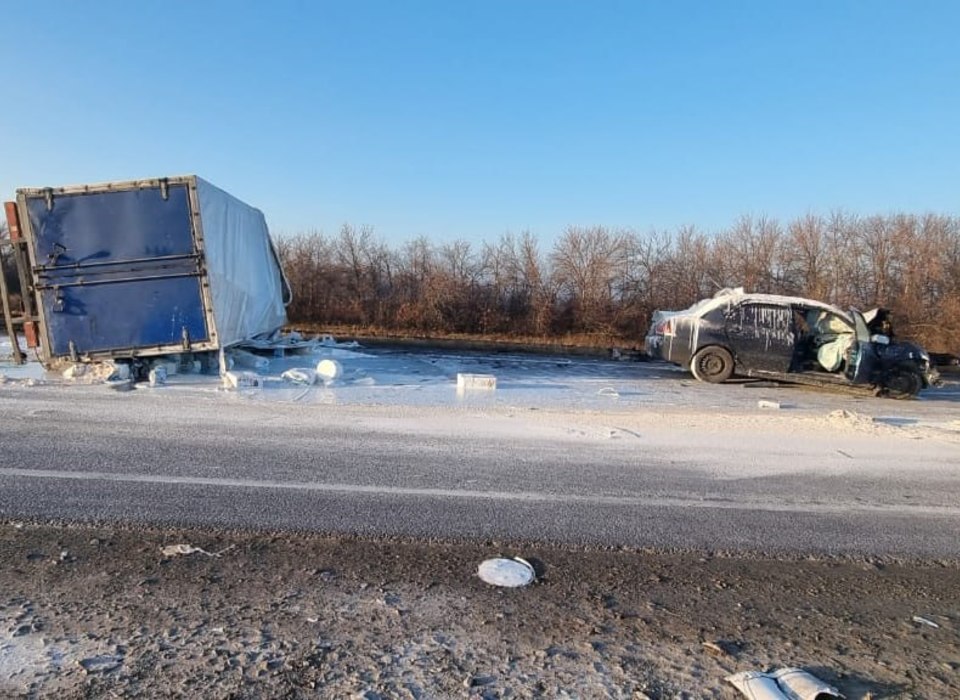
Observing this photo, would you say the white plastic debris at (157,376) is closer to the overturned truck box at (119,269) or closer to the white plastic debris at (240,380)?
the overturned truck box at (119,269)

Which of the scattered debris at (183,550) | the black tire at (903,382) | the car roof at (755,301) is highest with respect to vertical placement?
the car roof at (755,301)

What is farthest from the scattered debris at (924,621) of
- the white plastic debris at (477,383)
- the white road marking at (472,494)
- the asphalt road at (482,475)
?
the white plastic debris at (477,383)

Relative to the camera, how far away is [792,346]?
11.3 meters

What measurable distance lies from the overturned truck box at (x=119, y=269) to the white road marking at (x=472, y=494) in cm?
451

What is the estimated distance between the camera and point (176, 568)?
321 centimetres

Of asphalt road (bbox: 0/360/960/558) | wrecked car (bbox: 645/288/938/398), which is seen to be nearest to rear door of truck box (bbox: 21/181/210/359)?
asphalt road (bbox: 0/360/960/558)

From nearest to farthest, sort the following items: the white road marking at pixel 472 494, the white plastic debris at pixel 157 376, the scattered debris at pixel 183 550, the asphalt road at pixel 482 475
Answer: the scattered debris at pixel 183 550 → the asphalt road at pixel 482 475 → the white road marking at pixel 472 494 → the white plastic debris at pixel 157 376

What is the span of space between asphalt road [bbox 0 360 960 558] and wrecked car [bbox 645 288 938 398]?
13.5ft

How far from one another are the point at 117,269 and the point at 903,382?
14130 millimetres

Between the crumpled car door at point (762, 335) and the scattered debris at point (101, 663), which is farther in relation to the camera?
the crumpled car door at point (762, 335)

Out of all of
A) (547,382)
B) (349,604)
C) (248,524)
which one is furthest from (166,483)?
(547,382)

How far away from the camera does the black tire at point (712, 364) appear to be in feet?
38.4

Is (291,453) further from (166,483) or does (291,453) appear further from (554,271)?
(554,271)

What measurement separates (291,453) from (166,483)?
123 centimetres
